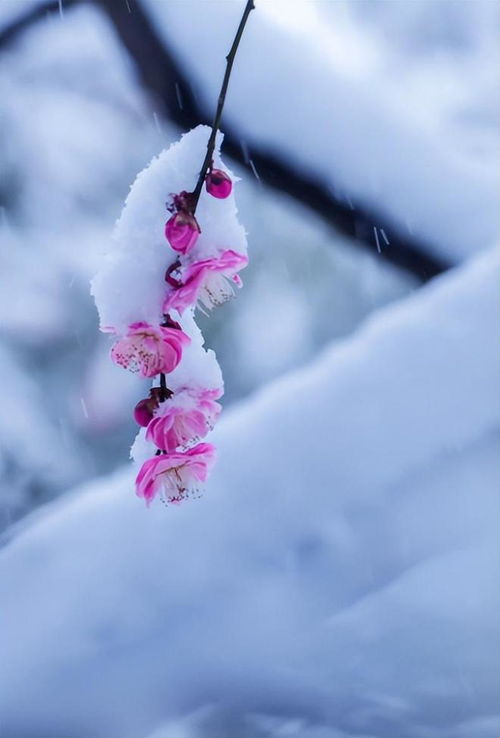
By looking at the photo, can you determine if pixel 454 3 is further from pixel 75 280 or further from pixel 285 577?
pixel 285 577

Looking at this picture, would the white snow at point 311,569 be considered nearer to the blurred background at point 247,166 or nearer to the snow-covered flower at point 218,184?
the blurred background at point 247,166

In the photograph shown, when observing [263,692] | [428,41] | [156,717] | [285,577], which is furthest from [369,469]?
[428,41]

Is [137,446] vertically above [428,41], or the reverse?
[428,41]

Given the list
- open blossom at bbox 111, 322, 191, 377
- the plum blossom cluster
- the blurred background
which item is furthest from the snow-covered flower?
the blurred background

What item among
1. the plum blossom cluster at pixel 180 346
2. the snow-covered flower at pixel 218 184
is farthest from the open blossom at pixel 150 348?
the snow-covered flower at pixel 218 184

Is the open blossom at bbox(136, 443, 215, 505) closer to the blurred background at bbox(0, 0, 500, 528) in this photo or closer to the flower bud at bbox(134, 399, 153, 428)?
the flower bud at bbox(134, 399, 153, 428)

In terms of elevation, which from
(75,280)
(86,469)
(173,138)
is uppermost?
(173,138)

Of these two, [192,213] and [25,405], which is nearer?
[192,213]
